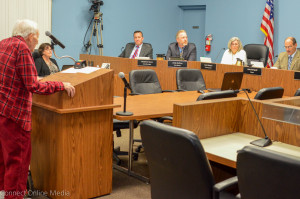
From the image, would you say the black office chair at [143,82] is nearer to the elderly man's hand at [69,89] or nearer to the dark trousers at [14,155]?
the elderly man's hand at [69,89]

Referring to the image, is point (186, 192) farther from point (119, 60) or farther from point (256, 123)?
point (119, 60)

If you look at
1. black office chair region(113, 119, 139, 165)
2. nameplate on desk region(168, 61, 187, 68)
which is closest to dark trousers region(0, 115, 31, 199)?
black office chair region(113, 119, 139, 165)

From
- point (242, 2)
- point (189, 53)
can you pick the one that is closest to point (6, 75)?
point (189, 53)

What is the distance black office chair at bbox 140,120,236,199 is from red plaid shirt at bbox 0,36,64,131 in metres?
1.09

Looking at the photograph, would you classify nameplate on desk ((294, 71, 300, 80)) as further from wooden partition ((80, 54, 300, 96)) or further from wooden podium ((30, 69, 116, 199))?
wooden podium ((30, 69, 116, 199))

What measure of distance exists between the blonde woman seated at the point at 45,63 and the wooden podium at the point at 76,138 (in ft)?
7.71

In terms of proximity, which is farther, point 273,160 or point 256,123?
point 256,123

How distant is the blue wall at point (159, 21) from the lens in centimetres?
757

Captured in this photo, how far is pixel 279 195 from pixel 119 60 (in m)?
4.84

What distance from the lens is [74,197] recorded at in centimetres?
309

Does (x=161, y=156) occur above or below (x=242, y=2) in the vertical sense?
below

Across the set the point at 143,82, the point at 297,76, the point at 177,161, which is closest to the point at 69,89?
the point at 177,161

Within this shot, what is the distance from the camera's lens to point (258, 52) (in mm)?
6812

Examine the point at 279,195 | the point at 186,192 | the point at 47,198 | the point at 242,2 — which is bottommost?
the point at 47,198
